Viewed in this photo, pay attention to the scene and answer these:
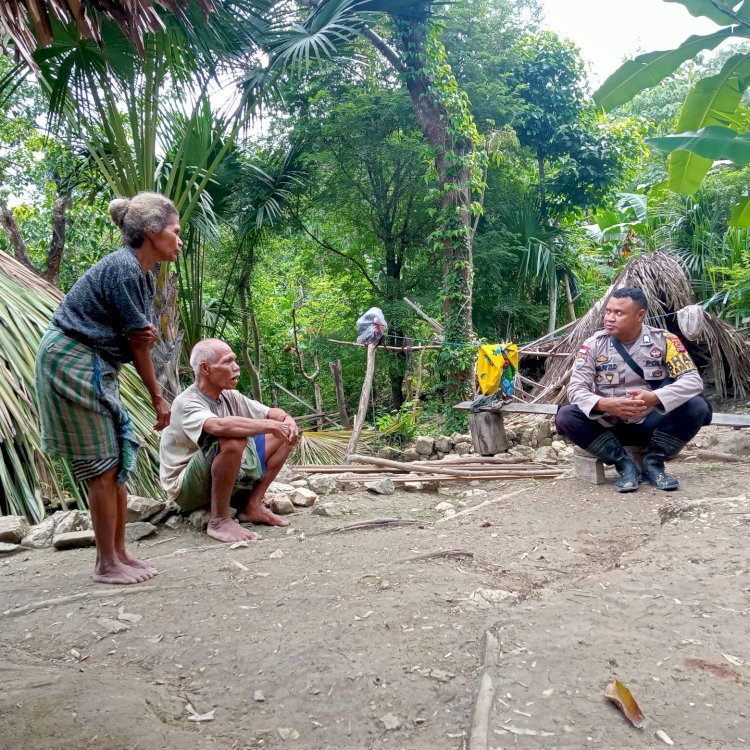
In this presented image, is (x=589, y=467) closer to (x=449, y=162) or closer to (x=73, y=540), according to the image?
(x=73, y=540)

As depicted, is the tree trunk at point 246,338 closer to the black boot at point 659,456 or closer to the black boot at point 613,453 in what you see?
the black boot at point 613,453

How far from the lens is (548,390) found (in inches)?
274

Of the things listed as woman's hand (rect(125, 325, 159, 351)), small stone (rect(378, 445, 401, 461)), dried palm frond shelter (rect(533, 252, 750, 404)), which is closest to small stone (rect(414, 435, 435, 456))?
small stone (rect(378, 445, 401, 461))

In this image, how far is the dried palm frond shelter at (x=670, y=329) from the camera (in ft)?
23.5

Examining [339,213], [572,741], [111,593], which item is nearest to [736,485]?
[572,741]

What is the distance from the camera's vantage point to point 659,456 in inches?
158

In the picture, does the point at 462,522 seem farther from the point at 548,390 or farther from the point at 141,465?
the point at 548,390

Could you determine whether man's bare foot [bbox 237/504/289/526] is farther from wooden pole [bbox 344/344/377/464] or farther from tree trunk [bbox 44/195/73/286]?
tree trunk [bbox 44/195/73/286]

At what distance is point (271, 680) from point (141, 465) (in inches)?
125

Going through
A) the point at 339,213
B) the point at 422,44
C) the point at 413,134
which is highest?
the point at 422,44

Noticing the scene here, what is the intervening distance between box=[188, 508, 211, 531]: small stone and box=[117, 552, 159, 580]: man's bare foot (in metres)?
0.69

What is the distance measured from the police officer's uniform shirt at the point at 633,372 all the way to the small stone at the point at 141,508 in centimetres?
241

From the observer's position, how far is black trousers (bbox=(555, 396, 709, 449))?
3.89 m

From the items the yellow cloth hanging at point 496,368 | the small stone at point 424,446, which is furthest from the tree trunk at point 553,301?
the yellow cloth hanging at point 496,368
